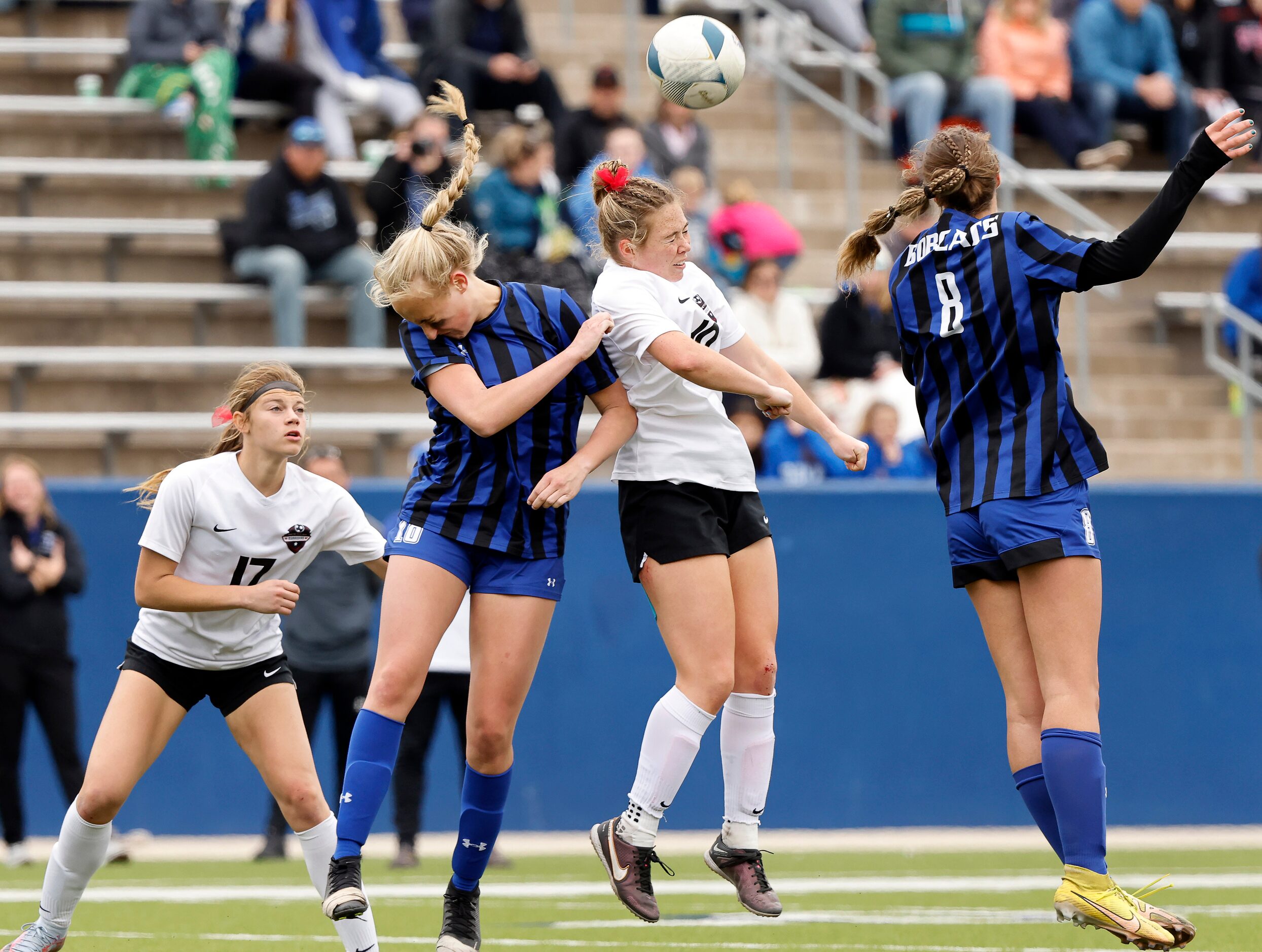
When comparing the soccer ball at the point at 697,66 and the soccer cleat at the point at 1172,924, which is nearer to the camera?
the soccer cleat at the point at 1172,924

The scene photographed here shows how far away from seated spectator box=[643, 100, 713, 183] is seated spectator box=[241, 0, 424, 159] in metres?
1.99

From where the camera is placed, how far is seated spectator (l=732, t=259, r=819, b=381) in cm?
1162

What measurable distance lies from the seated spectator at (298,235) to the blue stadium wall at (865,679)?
1.97 m

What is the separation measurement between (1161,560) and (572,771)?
3.96 metres

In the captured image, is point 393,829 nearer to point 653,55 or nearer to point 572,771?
point 572,771

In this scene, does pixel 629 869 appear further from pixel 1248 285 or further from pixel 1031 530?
pixel 1248 285

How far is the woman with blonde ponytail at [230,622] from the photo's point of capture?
512 cm

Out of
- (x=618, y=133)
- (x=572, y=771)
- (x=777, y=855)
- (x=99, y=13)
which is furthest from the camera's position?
(x=99, y=13)

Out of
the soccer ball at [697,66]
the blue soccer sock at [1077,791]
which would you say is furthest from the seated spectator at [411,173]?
the blue soccer sock at [1077,791]

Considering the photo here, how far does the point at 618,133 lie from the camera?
38.4 feet

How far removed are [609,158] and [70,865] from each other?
6854 mm

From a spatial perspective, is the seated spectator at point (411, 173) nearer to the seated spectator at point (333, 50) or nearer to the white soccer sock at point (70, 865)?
the seated spectator at point (333, 50)

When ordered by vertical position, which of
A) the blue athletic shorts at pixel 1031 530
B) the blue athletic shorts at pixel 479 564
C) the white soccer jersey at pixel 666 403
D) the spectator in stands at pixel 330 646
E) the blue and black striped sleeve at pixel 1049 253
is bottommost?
the spectator in stands at pixel 330 646

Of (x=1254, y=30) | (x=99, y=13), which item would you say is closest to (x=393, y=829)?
(x=99, y=13)
